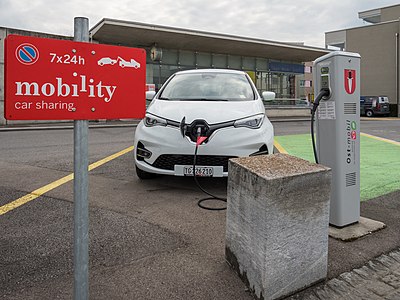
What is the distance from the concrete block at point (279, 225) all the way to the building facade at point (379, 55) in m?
34.7

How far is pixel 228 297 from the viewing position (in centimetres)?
220

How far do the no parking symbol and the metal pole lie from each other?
0.20 meters

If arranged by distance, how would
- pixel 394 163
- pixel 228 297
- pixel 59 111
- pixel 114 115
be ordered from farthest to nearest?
pixel 394 163, pixel 228 297, pixel 114 115, pixel 59 111

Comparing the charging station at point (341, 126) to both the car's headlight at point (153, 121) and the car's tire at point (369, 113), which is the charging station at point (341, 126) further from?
the car's tire at point (369, 113)

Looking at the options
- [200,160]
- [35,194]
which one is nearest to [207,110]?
[200,160]

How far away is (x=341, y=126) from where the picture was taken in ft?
10.2

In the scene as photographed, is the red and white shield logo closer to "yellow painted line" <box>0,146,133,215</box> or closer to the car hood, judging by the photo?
the car hood

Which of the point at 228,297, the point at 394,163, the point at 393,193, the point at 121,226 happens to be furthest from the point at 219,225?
the point at 394,163

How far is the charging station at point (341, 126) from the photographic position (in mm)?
3086

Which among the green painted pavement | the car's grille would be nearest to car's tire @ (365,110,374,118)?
the green painted pavement

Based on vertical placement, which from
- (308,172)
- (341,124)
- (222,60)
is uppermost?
(222,60)

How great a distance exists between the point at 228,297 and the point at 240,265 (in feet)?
0.87

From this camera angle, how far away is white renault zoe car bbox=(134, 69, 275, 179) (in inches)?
162

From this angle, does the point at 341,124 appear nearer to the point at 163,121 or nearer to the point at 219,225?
the point at 219,225
